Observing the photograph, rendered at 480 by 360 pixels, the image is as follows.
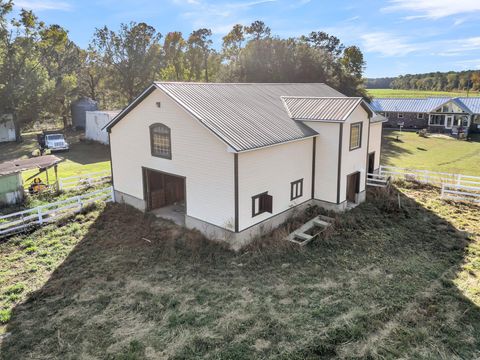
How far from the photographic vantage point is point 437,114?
52.1 meters

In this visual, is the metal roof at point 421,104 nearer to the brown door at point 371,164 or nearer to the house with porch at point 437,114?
the house with porch at point 437,114

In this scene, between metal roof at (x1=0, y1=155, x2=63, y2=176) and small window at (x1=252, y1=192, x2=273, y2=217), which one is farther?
metal roof at (x1=0, y1=155, x2=63, y2=176)

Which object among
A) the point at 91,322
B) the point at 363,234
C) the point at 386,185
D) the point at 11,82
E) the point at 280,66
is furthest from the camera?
the point at 280,66

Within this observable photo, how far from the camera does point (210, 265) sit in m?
13.9

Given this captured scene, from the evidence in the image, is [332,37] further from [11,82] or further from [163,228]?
[163,228]

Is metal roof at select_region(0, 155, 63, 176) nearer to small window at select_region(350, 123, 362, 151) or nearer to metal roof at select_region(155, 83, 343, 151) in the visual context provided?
metal roof at select_region(155, 83, 343, 151)

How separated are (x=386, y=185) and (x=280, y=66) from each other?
2721 centimetres

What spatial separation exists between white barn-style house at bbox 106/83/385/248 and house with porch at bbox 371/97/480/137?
38.0m

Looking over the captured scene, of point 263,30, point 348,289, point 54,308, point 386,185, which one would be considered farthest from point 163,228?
point 263,30

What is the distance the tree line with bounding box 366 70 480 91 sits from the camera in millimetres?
99725

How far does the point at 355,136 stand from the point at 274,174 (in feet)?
19.3

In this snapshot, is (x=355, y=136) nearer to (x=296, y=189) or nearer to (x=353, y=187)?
(x=353, y=187)

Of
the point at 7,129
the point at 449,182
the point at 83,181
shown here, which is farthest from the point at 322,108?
the point at 7,129

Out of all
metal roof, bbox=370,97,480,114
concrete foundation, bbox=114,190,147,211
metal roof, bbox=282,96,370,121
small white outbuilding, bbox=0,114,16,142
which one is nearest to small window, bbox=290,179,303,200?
metal roof, bbox=282,96,370,121
